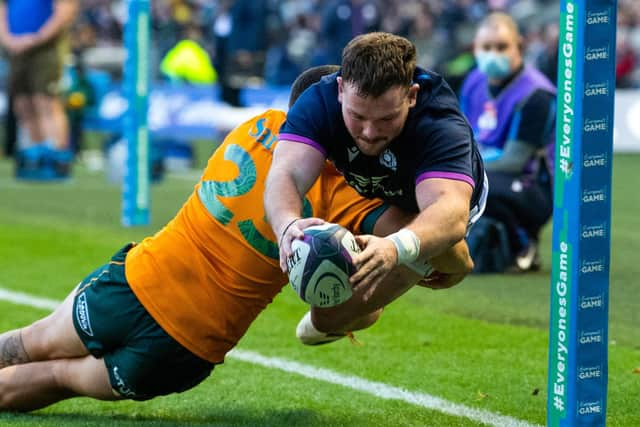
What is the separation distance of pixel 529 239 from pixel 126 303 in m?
4.23

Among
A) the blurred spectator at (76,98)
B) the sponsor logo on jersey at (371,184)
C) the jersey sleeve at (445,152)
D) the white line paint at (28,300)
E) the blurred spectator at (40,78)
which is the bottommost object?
the blurred spectator at (76,98)

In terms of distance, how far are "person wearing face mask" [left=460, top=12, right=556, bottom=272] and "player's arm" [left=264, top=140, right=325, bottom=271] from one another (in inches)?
163

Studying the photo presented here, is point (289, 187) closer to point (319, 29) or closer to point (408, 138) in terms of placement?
point (408, 138)

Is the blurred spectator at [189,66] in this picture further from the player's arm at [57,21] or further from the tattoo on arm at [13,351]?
the tattoo on arm at [13,351]

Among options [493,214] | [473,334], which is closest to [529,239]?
[493,214]

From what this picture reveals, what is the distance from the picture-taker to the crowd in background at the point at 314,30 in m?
21.5

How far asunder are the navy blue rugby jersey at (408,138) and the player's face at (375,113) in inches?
2.6

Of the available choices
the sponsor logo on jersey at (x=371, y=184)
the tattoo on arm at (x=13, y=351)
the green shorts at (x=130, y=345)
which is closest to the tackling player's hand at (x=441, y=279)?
the sponsor logo on jersey at (x=371, y=184)

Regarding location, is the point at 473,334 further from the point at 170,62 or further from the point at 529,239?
the point at 170,62

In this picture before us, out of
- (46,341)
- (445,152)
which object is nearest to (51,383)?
(46,341)

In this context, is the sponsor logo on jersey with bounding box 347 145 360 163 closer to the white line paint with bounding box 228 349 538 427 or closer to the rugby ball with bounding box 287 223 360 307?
the rugby ball with bounding box 287 223 360 307

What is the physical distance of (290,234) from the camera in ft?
12.4

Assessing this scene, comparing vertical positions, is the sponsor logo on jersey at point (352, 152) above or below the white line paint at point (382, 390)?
above

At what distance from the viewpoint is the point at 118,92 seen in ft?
64.0
